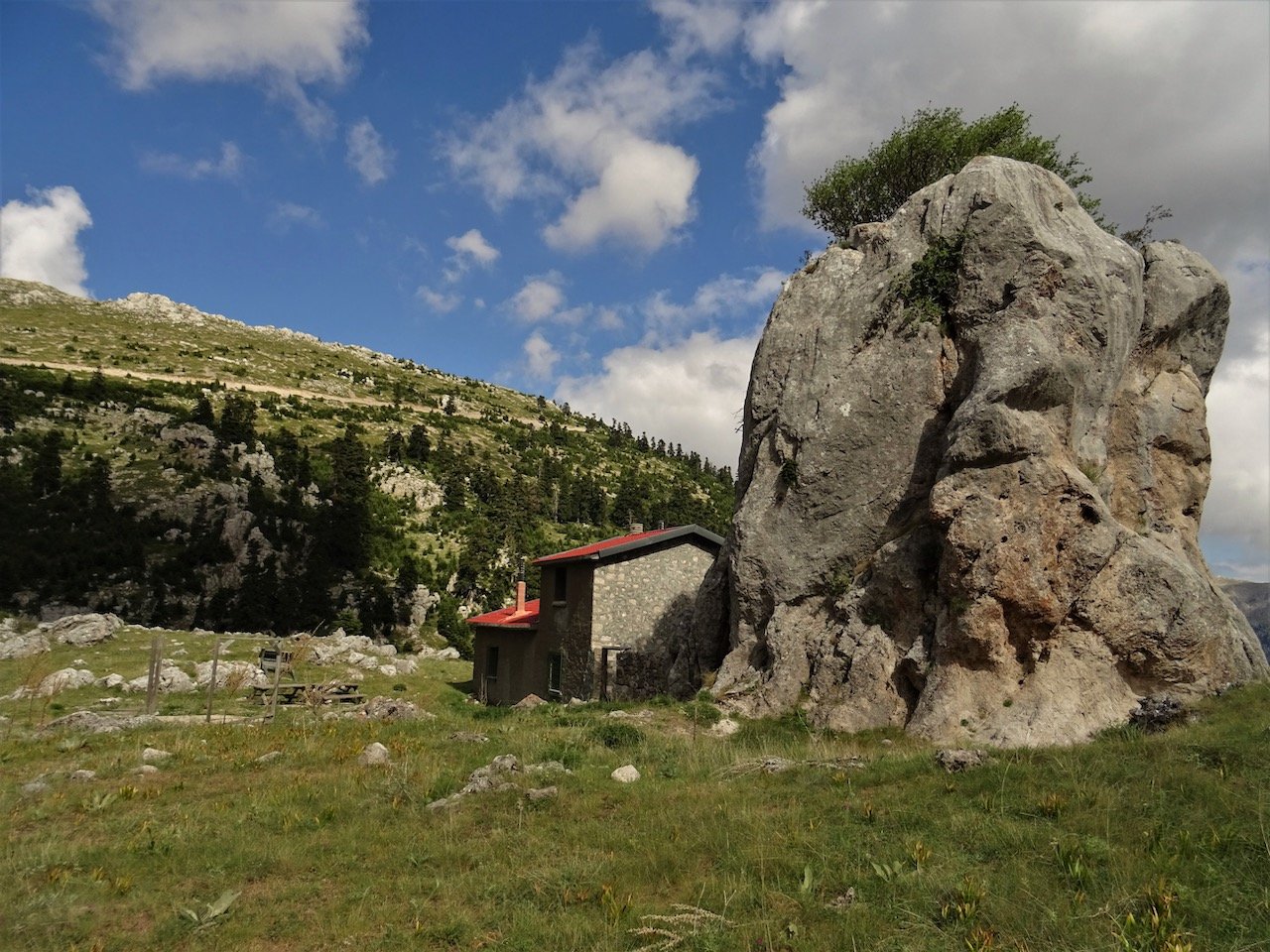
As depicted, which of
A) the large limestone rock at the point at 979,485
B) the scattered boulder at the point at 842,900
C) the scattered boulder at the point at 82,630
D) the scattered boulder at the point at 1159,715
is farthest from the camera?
the scattered boulder at the point at 82,630

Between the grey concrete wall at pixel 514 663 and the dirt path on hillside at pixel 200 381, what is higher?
the dirt path on hillside at pixel 200 381

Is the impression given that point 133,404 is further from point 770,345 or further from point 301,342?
point 301,342

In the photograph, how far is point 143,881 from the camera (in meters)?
7.77

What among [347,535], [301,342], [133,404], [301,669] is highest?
[301,342]

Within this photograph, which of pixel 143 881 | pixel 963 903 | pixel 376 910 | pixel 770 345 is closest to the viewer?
pixel 963 903

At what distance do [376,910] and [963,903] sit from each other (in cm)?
557

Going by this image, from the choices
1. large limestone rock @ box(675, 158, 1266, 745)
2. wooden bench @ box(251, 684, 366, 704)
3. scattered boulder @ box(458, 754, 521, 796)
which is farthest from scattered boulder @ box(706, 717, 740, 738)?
wooden bench @ box(251, 684, 366, 704)

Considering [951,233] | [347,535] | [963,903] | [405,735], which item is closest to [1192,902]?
[963,903]

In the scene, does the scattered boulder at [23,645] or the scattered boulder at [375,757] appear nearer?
the scattered boulder at [375,757]

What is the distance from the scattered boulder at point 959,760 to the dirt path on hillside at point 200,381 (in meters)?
99.3

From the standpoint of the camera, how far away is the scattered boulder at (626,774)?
11195 millimetres

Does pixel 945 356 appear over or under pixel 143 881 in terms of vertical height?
over

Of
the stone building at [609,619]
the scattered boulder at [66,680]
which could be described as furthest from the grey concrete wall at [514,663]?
the scattered boulder at [66,680]

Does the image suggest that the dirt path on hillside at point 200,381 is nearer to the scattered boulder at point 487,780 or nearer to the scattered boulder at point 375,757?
the scattered boulder at point 375,757
